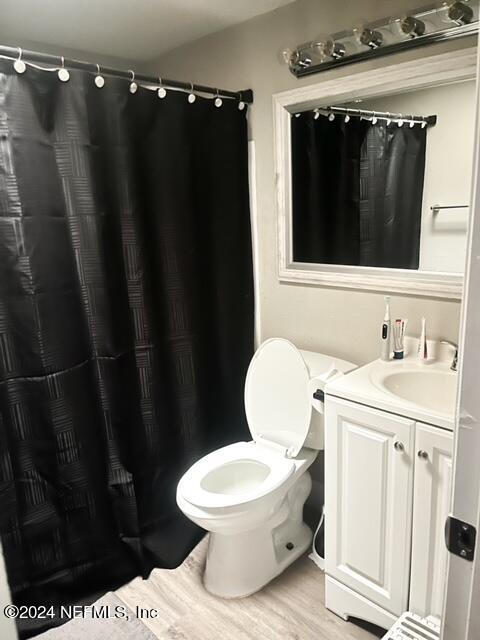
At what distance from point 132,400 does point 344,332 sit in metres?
0.97

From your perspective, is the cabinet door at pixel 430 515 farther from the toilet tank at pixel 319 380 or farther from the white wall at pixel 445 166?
the white wall at pixel 445 166

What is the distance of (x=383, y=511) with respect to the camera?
150cm

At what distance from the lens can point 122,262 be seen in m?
1.86

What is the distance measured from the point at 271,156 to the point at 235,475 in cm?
145

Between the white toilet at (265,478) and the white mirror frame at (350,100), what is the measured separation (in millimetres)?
359

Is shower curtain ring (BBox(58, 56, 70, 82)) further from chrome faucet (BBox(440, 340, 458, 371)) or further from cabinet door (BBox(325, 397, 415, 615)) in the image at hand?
chrome faucet (BBox(440, 340, 458, 371))

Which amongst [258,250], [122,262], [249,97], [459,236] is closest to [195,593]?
[122,262]

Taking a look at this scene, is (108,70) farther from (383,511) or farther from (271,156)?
(383,511)

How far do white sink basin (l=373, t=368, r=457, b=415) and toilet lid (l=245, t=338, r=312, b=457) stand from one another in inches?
13.7

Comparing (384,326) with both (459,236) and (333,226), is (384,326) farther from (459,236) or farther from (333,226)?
(333,226)

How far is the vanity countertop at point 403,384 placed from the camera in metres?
1.48

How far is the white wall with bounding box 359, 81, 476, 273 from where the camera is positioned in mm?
1560

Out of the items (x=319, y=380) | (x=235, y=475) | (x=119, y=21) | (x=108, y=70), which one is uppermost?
(x=119, y=21)

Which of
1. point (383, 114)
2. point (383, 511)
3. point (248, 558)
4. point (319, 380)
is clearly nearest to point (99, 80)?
point (383, 114)
